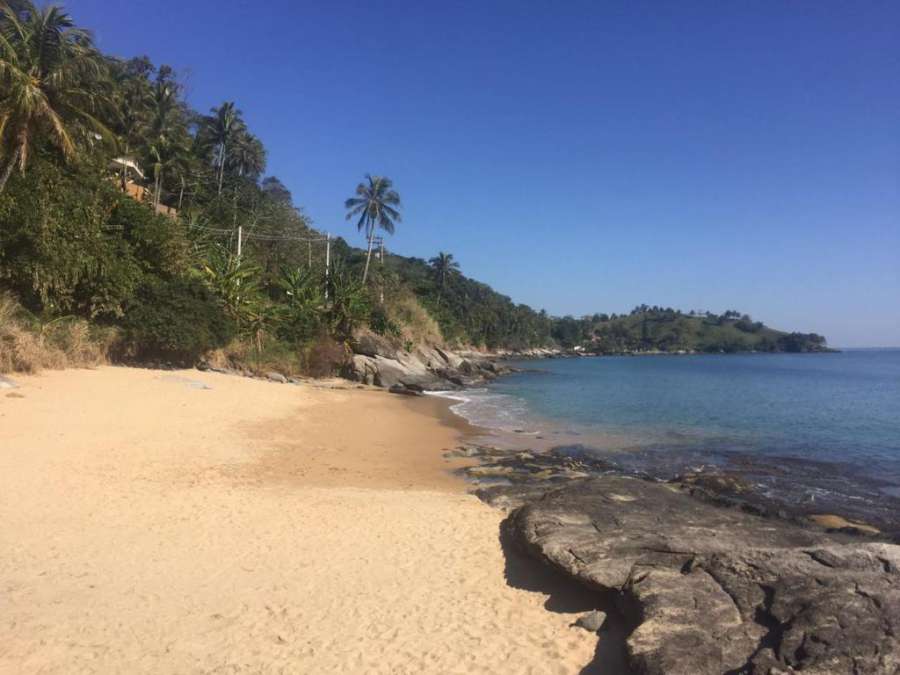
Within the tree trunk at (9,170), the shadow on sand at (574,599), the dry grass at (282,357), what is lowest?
the shadow on sand at (574,599)

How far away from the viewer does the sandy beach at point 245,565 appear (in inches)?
208

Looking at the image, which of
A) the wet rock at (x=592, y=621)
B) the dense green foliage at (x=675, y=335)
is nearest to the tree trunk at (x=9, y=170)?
the wet rock at (x=592, y=621)

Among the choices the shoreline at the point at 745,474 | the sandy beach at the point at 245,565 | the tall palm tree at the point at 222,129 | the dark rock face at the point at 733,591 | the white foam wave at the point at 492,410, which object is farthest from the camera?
the tall palm tree at the point at 222,129

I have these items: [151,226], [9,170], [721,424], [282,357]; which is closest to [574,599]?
[721,424]

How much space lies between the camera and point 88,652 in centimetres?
505

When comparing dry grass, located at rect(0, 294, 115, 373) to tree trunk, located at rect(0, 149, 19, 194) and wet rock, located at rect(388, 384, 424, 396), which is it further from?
wet rock, located at rect(388, 384, 424, 396)

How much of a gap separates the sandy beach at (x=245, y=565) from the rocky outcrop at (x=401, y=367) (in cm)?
2041

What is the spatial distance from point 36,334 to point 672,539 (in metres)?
21.6

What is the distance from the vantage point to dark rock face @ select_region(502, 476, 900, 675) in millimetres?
4422

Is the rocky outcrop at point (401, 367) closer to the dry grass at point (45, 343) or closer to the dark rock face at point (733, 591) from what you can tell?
the dry grass at point (45, 343)

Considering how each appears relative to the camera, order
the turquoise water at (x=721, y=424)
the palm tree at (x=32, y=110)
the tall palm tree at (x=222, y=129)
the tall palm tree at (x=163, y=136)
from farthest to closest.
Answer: the tall palm tree at (x=222, y=129), the tall palm tree at (x=163, y=136), the palm tree at (x=32, y=110), the turquoise water at (x=721, y=424)

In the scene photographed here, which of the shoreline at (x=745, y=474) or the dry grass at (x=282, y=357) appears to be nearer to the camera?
the shoreline at (x=745, y=474)

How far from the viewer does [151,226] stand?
25969 mm

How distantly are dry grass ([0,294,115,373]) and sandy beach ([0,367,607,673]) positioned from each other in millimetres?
4261
